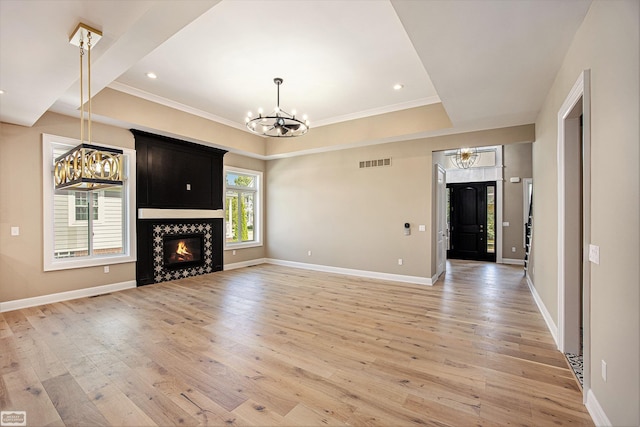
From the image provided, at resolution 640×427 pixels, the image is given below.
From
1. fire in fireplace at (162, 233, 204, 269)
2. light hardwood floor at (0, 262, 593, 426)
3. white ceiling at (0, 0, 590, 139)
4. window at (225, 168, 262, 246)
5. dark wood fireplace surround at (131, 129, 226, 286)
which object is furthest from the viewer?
window at (225, 168, 262, 246)

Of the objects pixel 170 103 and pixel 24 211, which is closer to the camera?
pixel 24 211

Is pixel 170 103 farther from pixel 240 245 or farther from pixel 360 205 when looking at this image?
pixel 360 205

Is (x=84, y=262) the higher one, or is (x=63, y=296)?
(x=84, y=262)

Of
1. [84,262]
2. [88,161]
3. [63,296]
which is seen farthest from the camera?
[84,262]

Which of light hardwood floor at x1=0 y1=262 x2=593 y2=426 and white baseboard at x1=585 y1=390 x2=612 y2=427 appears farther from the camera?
light hardwood floor at x1=0 y1=262 x2=593 y2=426

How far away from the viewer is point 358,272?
6684 millimetres

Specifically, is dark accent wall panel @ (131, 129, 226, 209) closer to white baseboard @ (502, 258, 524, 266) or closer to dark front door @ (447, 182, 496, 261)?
dark front door @ (447, 182, 496, 261)

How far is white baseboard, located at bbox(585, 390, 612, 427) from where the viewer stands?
1810 mm

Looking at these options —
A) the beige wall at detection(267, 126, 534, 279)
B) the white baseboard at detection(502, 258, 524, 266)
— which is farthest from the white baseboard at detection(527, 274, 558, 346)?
the white baseboard at detection(502, 258, 524, 266)

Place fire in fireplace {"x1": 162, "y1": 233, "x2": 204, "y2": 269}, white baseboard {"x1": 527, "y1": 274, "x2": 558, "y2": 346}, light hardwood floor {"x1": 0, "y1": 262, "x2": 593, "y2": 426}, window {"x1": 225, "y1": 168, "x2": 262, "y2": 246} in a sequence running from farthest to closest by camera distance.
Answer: window {"x1": 225, "y1": 168, "x2": 262, "y2": 246}, fire in fireplace {"x1": 162, "y1": 233, "x2": 204, "y2": 269}, white baseboard {"x1": 527, "y1": 274, "x2": 558, "y2": 346}, light hardwood floor {"x1": 0, "y1": 262, "x2": 593, "y2": 426}

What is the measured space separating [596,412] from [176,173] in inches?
274

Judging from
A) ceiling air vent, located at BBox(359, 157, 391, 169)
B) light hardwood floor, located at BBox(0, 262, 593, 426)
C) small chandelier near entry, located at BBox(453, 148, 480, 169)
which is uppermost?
small chandelier near entry, located at BBox(453, 148, 480, 169)

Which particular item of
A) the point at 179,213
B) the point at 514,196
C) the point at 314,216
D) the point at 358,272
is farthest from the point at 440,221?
the point at 179,213

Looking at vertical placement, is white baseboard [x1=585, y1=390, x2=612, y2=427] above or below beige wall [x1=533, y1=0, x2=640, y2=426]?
below
